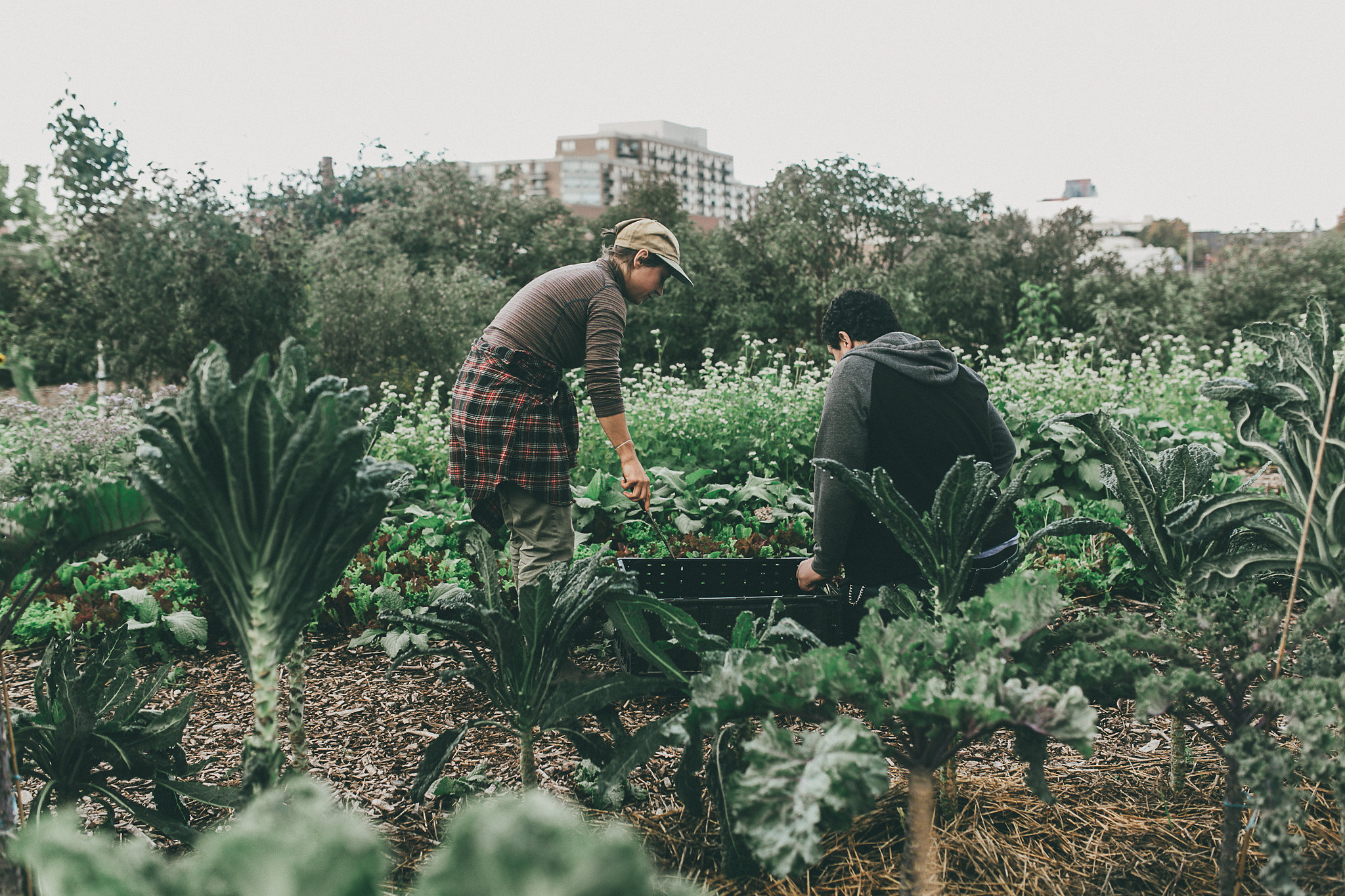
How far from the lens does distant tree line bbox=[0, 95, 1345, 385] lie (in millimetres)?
A: 9633

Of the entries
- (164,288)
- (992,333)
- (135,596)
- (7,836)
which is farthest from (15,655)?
(992,333)

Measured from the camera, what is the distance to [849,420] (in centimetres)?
262

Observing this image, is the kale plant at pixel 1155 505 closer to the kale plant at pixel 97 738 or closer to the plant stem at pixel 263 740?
the plant stem at pixel 263 740

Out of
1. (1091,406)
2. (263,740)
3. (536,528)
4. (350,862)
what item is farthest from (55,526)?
(1091,406)

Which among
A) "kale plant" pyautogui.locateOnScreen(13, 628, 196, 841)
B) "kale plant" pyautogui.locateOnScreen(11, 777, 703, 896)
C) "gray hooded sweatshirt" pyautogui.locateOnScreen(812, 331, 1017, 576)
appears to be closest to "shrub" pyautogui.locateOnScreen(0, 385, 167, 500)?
"kale plant" pyautogui.locateOnScreen(13, 628, 196, 841)

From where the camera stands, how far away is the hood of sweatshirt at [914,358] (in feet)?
8.67

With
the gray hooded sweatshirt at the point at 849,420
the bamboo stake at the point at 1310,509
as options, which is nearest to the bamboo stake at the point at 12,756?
the gray hooded sweatshirt at the point at 849,420

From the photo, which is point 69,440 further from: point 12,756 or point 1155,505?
point 1155,505

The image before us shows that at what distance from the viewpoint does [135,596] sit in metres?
3.70

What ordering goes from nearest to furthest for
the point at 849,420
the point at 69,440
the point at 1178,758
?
the point at 1178,758
the point at 849,420
the point at 69,440

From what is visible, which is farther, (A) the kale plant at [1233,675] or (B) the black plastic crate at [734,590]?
(B) the black plastic crate at [734,590]

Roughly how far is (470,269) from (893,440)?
50.9 ft

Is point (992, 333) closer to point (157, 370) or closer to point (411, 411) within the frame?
point (411, 411)

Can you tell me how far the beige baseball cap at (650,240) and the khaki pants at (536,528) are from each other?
1020mm
